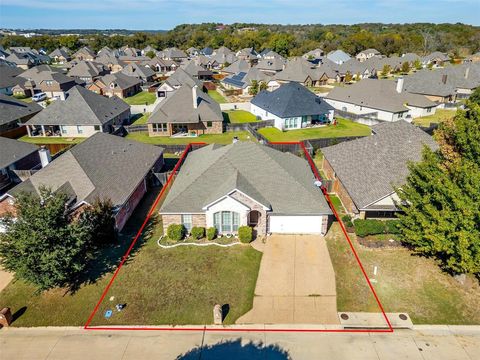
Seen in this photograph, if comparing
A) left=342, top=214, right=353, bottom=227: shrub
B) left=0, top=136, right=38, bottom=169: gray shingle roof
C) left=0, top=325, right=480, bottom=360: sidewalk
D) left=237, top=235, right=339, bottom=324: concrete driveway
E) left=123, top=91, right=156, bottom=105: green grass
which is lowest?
left=0, top=325, right=480, bottom=360: sidewalk

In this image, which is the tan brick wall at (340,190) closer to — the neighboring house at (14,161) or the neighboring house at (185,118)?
the neighboring house at (185,118)

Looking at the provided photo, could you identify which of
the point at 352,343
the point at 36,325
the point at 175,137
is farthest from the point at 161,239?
the point at 175,137

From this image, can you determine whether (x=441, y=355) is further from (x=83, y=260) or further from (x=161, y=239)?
(x=83, y=260)

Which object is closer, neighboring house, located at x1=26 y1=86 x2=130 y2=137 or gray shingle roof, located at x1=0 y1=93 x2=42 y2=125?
gray shingle roof, located at x1=0 y1=93 x2=42 y2=125

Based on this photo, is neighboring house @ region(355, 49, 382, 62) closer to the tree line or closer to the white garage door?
the tree line

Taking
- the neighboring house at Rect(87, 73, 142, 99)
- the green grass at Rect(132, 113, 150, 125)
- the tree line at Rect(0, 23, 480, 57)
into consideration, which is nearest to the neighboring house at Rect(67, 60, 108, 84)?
the neighboring house at Rect(87, 73, 142, 99)

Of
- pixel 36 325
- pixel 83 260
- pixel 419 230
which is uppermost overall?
pixel 419 230

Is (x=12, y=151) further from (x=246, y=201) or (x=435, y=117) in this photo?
(x=435, y=117)

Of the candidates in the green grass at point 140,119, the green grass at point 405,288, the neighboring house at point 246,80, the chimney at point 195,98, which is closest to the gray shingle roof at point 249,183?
the green grass at point 405,288
